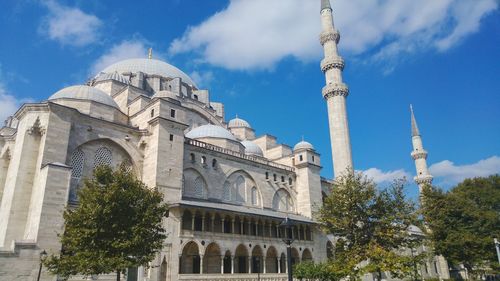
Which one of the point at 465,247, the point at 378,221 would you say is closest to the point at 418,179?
the point at 465,247

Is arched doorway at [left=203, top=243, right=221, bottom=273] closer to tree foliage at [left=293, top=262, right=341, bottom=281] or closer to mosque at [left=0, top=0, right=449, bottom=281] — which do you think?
mosque at [left=0, top=0, right=449, bottom=281]

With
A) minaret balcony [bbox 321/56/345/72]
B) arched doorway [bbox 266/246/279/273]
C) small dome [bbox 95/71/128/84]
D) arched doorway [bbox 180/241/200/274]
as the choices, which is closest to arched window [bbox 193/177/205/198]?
arched doorway [bbox 180/241/200/274]

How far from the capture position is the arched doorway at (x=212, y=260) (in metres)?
24.6

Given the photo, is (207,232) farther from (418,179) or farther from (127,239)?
(418,179)

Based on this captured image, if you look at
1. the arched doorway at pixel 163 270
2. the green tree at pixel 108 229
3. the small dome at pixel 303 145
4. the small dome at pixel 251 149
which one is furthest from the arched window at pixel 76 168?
the small dome at pixel 303 145

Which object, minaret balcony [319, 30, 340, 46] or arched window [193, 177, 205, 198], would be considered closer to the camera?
arched window [193, 177, 205, 198]

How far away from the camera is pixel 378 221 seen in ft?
68.7

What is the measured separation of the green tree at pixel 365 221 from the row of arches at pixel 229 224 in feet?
19.1

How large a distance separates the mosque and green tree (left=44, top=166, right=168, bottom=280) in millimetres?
4037

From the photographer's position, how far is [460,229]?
99.7 feet

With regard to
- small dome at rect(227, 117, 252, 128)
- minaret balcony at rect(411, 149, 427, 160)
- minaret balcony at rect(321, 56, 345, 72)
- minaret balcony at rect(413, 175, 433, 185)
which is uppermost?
minaret balcony at rect(321, 56, 345, 72)

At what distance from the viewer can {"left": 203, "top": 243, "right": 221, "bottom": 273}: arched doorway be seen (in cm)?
2464

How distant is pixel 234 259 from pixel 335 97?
20491 mm

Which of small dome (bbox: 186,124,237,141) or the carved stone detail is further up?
small dome (bbox: 186,124,237,141)
